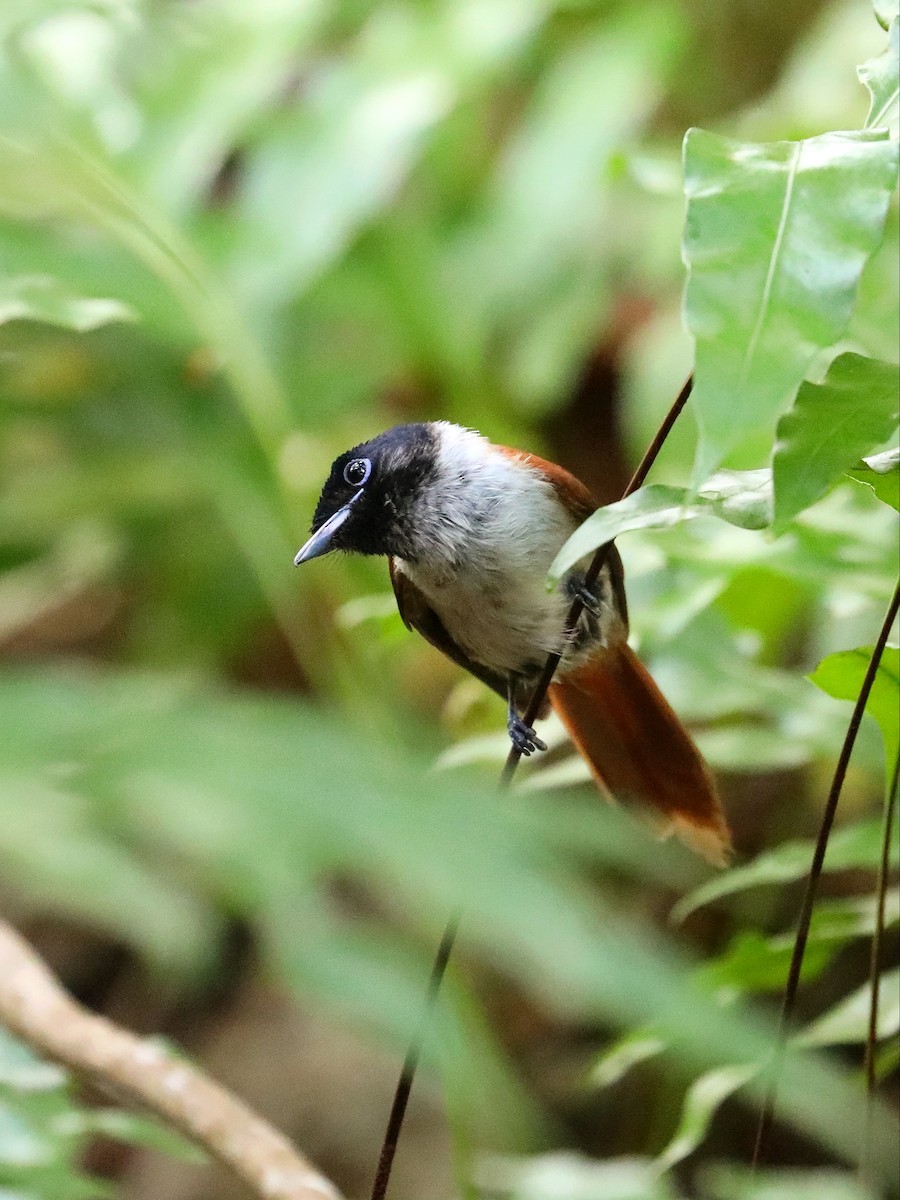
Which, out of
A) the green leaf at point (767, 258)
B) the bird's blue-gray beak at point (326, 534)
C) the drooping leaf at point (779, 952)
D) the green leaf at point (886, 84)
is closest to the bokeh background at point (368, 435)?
the drooping leaf at point (779, 952)

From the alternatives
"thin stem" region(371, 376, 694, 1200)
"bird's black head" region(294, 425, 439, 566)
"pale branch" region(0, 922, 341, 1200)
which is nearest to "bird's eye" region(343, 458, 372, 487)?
"bird's black head" region(294, 425, 439, 566)

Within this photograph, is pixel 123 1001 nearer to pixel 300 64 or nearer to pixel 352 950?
pixel 300 64

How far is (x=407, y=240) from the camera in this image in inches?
134

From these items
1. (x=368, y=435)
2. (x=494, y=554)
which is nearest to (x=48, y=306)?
(x=494, y=554)

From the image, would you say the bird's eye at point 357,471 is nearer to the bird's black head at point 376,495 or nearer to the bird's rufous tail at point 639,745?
the bird's black head at point 376,495

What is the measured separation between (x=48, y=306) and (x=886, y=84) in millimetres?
845

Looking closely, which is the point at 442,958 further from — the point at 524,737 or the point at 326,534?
the point at 326,534

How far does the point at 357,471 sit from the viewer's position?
1664 mm

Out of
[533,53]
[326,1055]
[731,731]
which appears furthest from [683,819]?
[533,53]

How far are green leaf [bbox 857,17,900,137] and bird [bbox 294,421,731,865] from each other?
0.76 meters

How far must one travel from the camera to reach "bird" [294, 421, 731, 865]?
1.65 meters

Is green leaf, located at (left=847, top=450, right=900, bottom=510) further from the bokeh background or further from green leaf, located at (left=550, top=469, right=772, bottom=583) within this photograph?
the bokeh background

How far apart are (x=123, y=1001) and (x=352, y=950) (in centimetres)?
367

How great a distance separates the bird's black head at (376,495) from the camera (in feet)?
5.41
